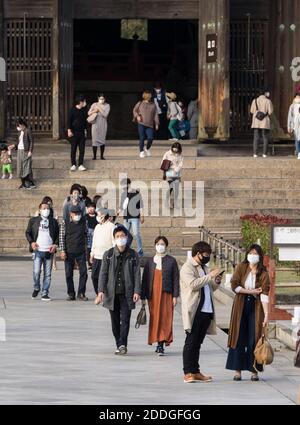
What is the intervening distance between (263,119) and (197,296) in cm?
1867

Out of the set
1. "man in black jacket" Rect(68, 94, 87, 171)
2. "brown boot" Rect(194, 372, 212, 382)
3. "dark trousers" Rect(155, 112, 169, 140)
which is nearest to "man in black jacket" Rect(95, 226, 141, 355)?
"brown boot" Rect(194, 372, 212, 382)

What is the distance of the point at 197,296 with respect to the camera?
58.2ft

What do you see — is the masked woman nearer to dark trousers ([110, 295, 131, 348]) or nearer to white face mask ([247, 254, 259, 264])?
dark trousers ([110, 295, 131, 348])

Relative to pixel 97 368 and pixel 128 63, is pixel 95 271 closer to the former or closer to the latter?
pixel 97 368

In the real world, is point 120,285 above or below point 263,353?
above

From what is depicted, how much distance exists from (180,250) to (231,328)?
46.7 feet

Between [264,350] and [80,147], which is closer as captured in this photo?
[264,350]

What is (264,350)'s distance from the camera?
685 inches

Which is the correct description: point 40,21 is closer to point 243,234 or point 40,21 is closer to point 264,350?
point 243,234

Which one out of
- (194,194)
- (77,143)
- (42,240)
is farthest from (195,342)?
(77,143)

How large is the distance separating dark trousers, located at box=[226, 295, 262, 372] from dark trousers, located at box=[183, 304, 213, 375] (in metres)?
0.36

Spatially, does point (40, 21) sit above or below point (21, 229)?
above
